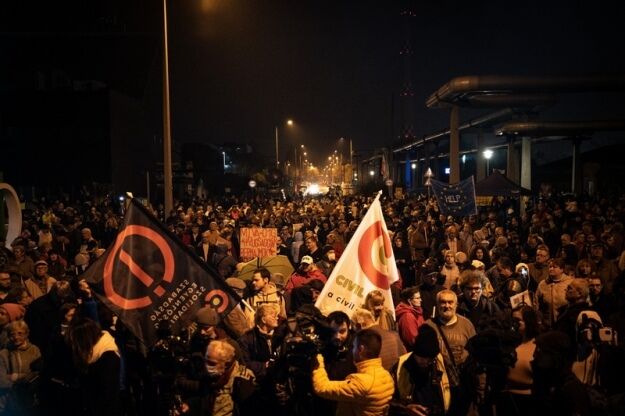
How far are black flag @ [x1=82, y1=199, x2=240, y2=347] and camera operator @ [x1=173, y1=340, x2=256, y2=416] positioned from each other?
2.71 ft

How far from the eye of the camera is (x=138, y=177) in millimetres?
45062

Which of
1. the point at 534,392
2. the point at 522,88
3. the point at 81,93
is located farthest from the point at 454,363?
the point at 81,93

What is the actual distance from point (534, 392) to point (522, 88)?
30.1 m

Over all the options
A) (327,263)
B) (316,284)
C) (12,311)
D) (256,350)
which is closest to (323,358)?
(256,350)

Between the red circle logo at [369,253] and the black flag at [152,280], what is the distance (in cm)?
191

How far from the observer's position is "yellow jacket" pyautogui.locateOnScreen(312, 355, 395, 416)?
13.8 feet

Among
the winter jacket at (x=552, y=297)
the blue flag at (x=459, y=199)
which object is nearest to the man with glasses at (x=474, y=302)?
the winter jacket at (x=552, y=297)

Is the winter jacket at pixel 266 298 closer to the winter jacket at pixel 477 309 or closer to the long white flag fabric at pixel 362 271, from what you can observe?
the long white flag fabric at pixel 362 271

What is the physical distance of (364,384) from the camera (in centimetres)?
420

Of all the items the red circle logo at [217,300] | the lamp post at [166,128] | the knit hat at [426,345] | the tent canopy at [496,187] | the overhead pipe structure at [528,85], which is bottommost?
the knit hat at [426,345]

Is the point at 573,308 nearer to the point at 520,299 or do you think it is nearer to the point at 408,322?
the point at 520,299

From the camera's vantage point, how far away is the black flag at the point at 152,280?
17.7 ft

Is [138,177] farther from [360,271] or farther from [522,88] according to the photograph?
[360,271]

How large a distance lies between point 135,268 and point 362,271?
7.86 ft
